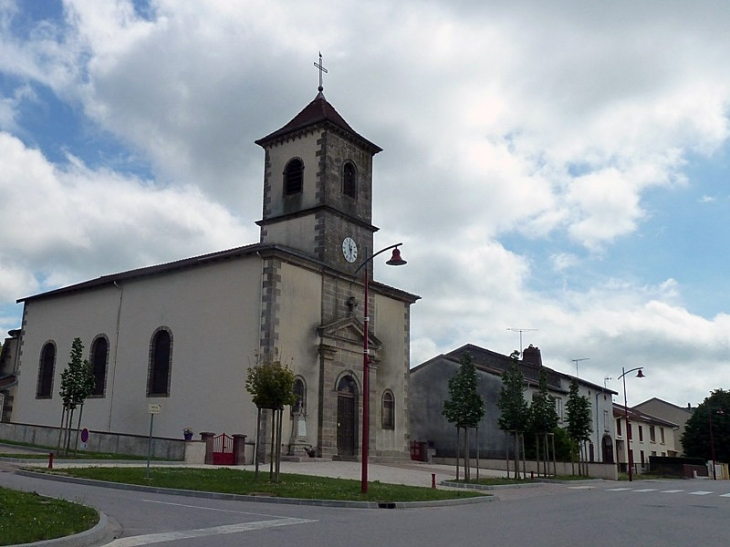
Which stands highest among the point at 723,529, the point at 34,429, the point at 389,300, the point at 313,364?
the point at 389,300

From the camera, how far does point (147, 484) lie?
686 inches

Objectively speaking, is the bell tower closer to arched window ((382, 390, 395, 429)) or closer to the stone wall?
arched window ((382, 390, 395, 429))

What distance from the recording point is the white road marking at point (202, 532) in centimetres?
984

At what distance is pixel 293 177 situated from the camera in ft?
120

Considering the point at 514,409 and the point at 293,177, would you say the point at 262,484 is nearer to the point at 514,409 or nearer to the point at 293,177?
the point at 514,409

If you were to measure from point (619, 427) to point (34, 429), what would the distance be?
49.2 metres

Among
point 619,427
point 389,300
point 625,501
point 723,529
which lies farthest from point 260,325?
point 619,427

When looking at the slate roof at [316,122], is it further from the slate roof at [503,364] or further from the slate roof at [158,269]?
the slate roof at [503,364]

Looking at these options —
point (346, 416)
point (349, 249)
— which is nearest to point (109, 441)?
point (346, 416)

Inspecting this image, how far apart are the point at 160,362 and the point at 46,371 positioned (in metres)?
9.85

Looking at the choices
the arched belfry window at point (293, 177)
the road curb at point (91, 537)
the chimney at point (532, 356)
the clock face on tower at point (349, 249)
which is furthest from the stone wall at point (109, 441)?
the chimney at point (532, 356)

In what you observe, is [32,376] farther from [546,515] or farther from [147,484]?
[546,515]

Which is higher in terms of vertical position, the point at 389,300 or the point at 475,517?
the point at 389,300

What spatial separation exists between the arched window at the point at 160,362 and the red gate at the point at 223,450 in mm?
5255
